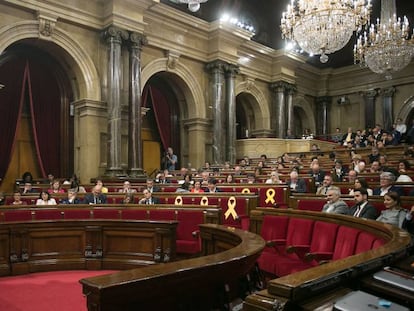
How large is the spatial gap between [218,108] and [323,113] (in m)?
8.55

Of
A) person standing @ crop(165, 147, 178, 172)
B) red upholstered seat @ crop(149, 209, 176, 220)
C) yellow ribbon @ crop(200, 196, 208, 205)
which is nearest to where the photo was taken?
red upholstered seat @ crop(149, 209, 176, 220)

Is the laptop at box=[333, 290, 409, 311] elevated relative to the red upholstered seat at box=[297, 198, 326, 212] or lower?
elevated

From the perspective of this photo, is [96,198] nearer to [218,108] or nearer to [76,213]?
[76,213]

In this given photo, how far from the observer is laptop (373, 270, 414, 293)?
1.44m

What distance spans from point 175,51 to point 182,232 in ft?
30.3

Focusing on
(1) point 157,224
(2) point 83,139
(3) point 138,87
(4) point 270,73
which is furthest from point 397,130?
(1) point 157,224

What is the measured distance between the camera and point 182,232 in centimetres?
523

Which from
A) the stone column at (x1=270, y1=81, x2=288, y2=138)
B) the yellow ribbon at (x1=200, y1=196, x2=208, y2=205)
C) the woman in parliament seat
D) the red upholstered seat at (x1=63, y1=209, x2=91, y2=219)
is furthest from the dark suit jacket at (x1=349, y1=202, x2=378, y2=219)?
the stone column at (x1=270, y1=81, x2=288, y2=138)

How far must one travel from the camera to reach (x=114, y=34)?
10953mm

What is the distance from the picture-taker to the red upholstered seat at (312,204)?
536cm

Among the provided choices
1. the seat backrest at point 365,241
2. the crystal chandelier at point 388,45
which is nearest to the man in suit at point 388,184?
the seat backrest at point 365,241

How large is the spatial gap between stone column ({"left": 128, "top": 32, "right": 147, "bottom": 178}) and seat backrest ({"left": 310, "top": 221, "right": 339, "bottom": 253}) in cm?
800

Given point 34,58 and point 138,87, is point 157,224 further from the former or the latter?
point 34,58

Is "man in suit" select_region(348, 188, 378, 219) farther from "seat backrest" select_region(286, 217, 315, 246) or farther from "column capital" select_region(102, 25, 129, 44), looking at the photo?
"column capital" select_region(102, 25, 129, 44)
